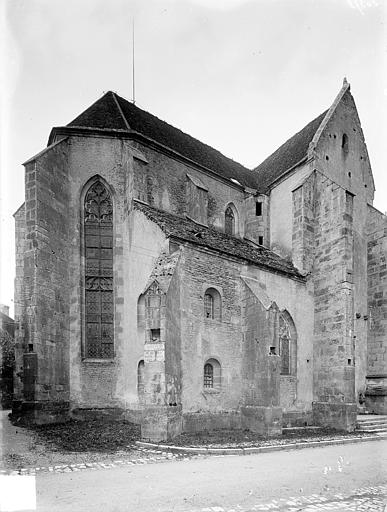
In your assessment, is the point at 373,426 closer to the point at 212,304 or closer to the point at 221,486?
the point at 212,304

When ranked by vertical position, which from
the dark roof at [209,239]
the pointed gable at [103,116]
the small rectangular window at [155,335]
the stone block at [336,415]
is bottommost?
the stone block at [336,415]

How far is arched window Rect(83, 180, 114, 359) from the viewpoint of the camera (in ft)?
59.3

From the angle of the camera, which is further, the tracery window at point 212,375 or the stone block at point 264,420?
the tracery window at point 212,375

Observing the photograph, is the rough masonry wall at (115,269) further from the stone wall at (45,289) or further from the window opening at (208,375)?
the window opening at (208,375)

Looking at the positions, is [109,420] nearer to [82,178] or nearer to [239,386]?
[239,386]

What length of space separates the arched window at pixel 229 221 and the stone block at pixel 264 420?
1020cm

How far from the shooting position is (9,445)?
1262 centimetres

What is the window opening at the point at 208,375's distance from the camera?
53.1 ft

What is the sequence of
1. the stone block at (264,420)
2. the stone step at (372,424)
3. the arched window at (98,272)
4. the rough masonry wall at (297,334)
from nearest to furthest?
the stone block at (264,420) < the arched window at (98,272) < the stone step at (372,424) < the rough masonry wall at (297,334)

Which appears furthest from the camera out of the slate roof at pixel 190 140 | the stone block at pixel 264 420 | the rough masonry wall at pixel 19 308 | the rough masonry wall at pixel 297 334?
the slate roof at pixel 190 140

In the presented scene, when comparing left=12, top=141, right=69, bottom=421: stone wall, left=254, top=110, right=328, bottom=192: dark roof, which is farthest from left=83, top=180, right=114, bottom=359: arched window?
left=254, top=110, right=328, bottom=192: dark roof

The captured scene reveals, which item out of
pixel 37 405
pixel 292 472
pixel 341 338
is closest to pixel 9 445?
pixel 37 405

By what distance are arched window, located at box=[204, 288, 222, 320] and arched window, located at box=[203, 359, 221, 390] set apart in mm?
1557

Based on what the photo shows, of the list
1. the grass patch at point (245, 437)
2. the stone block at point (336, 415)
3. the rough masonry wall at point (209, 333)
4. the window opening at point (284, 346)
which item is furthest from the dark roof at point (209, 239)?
the grass patch at point (245, 437)
